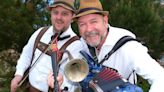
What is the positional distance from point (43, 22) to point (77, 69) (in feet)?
9.23

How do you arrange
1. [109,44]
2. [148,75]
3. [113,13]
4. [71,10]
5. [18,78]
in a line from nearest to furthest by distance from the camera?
[148,75], [109,44], [71,10], [18,78], [113,13]

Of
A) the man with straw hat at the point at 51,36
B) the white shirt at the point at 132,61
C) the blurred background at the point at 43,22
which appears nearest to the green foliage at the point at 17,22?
the blurred background at the point at 43,22

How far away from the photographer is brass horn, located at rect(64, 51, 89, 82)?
2.54 meters

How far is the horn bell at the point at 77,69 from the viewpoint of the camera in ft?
8.34

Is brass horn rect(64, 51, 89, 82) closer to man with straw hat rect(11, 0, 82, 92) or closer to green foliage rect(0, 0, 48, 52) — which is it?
man with straw hat rect(11, 0, 82, 92)

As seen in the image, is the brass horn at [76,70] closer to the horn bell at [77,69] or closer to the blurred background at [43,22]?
the horn bell at [77,69]

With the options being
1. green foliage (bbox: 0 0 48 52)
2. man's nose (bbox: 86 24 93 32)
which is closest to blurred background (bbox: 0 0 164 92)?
green foliage (bbox: 0 0 48 52)

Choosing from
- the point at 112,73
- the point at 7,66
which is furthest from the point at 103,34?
the point at 7,66

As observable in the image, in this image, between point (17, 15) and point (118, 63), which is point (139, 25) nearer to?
point (17, 15)

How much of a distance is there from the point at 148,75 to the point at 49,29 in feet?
4.47

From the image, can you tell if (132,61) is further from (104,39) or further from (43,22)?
(43,22)

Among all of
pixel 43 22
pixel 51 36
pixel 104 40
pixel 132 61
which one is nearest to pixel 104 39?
pixel 104 40

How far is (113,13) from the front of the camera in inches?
196

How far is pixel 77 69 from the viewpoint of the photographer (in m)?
2.54
